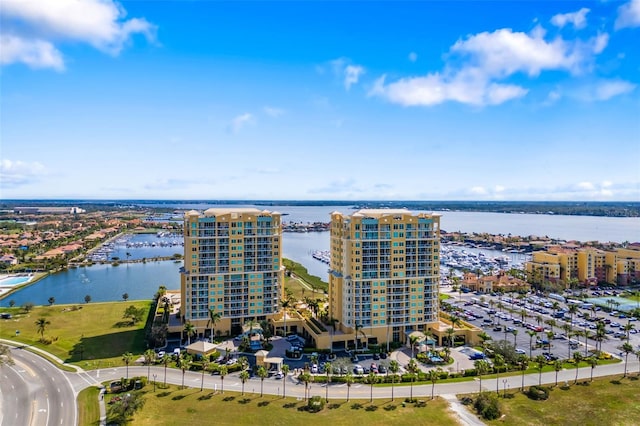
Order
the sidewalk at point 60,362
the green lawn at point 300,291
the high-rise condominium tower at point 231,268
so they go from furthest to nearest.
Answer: the green lawn at point 300,291 < the high-rise condominium tower at point 231,268 < the sidewalk at point 60,362

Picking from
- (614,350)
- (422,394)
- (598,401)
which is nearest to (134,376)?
(422,394)

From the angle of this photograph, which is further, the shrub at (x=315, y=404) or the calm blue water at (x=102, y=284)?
the calm blue water at (x=102, y=284)

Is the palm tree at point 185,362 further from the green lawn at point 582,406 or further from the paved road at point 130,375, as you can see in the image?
the green lawn at point 582,406

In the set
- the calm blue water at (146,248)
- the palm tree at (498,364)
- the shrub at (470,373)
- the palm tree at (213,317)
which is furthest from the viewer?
the calm blue water at (146,248)

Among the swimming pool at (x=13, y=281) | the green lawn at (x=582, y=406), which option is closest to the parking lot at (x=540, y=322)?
the green lawn at (x=582, y=406)

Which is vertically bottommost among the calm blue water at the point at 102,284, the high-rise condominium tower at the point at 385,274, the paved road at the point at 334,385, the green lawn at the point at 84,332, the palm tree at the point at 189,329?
the calm blue water at the point at 102,284

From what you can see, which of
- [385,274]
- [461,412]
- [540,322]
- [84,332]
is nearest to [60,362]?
[84,332]

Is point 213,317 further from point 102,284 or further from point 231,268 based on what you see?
point 102,284

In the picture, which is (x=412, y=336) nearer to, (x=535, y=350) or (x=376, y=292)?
(x=376, y=292)

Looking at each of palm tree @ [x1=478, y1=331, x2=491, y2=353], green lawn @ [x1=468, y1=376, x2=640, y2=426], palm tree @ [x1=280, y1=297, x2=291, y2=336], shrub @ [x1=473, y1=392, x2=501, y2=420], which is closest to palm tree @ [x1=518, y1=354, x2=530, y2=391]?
green lawn @ [x1=468, y1=376, x2=640, y2=426]
